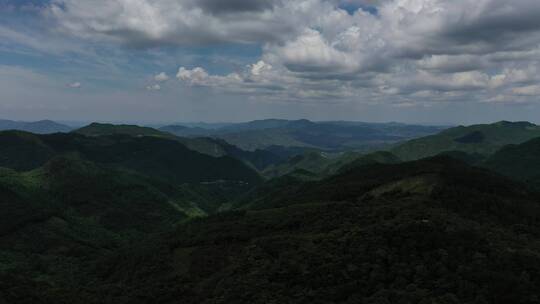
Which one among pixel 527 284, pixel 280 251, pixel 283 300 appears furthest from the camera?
pixel 280 251

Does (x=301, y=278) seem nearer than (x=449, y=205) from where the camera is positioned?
Yes

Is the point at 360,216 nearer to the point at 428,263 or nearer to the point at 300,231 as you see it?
the point at 300,231

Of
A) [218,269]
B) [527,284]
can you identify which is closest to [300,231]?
[218,269]

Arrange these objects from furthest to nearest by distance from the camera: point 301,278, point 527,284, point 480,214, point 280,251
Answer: point 480,214 → point 280,251 → point 301,278 → point 527,284

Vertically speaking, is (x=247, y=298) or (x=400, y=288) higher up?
(x=400, y=288)

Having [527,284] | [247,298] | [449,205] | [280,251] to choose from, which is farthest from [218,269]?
[527,284]

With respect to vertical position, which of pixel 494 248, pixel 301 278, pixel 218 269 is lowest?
pixel 218 269

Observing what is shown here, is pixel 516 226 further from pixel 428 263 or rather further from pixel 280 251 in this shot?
pixel 280 251

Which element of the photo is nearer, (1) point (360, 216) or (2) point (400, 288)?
(2) point (400, 288)

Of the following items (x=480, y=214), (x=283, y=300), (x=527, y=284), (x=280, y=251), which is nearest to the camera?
(x=527, y=284)
